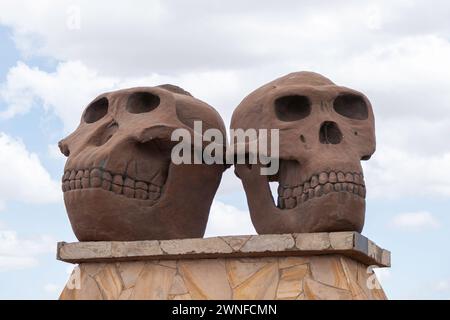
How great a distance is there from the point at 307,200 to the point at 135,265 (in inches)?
57.6

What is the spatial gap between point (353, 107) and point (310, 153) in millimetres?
772

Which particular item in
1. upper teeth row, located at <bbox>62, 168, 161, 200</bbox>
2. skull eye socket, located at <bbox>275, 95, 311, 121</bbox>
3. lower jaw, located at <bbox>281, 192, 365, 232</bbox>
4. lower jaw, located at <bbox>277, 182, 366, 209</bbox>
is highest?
skull eye socket, located at <bbox>275, 95, 311, 121</bbox>

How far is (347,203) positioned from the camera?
278 inches

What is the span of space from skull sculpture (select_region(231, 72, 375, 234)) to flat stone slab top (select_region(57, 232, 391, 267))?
24cm

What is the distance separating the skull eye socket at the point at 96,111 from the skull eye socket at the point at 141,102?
305 millimetres

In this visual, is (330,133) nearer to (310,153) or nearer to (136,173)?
(310,153)

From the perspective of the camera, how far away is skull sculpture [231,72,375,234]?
7105 mm

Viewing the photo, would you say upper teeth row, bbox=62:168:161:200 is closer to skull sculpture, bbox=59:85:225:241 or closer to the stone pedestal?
skull sculpture, bbox=59:85:225:241

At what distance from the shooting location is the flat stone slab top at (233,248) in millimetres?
6848

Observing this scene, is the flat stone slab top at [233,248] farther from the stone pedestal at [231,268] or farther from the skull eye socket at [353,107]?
the skull eye socket at [353,107]

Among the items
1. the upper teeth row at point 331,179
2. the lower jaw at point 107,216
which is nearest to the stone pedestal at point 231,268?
the lower jaw at point 107,216

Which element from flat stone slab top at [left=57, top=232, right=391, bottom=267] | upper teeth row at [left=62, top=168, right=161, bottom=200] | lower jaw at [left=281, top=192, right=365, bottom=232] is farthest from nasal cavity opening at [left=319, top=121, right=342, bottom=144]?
upper teeth row at [left=62, top=168, right=161, bottom=200]
